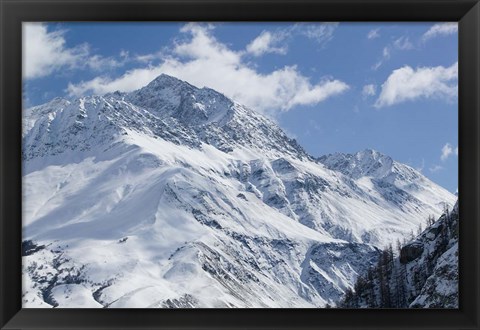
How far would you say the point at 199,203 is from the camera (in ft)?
243

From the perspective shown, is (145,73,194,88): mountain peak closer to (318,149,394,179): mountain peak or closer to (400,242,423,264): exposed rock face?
(318,149,394,179): mountain peak

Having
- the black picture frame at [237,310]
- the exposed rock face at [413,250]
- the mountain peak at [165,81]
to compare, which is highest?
the mountain peak at [165,81]

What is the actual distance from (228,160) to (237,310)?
82961 mm

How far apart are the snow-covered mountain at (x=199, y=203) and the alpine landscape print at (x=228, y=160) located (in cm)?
25

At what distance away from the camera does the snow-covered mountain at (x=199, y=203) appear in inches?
2244

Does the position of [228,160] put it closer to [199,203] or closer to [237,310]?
[199,203]

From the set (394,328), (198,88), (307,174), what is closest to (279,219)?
(307,174)

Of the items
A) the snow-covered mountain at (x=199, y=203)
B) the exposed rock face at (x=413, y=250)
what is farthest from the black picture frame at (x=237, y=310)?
the snow-covered mountain at (x=199, y=203)

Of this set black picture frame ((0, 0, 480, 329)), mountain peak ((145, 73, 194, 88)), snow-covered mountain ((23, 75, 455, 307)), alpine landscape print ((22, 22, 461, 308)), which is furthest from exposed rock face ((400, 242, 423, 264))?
→ mountain peak ((145, 73, 194, 88))

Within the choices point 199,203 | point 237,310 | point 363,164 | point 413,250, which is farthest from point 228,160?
point 237,310

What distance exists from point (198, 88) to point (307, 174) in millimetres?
21119

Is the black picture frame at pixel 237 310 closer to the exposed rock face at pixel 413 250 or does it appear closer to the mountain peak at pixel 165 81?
the exposed rock face at pixel 413 250

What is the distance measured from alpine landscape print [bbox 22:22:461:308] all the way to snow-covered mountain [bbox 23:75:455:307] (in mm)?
252

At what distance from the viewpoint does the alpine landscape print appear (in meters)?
59.5
